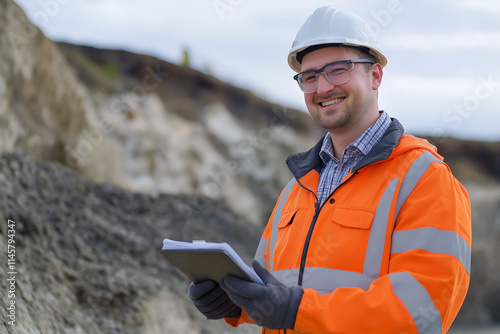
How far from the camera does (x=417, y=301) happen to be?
1760 millimetres

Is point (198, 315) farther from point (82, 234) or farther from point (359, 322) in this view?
point (359, 322)

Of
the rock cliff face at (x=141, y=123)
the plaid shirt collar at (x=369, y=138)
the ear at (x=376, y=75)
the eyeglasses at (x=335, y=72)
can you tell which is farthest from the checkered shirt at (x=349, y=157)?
the rock cliff face at (x=141, y=123)

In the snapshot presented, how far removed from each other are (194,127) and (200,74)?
197cm

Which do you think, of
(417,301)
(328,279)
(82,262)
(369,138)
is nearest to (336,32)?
(369,138)

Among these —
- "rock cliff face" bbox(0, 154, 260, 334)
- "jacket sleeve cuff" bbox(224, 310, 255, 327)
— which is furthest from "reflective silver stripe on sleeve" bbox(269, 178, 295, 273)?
"rock cliff face" bbox(0, 154, 260, 334)

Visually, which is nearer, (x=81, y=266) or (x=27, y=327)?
(x=27, y=327)

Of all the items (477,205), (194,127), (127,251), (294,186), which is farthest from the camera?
(477,205)

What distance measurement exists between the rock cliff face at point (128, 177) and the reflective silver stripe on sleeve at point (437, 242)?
281cm

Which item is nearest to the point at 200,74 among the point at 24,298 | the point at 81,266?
the point at 81,266

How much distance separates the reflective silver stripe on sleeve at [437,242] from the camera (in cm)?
180

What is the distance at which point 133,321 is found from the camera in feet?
17.4

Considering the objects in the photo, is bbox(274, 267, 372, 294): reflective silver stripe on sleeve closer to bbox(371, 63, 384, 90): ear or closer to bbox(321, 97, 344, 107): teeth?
bbox(321, 97, 344, 107): teeth

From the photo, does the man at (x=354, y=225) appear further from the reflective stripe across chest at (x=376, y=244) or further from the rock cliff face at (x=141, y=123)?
the rock cliff face at (x=141, y=123)

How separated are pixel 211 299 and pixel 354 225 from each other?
2.50ft
